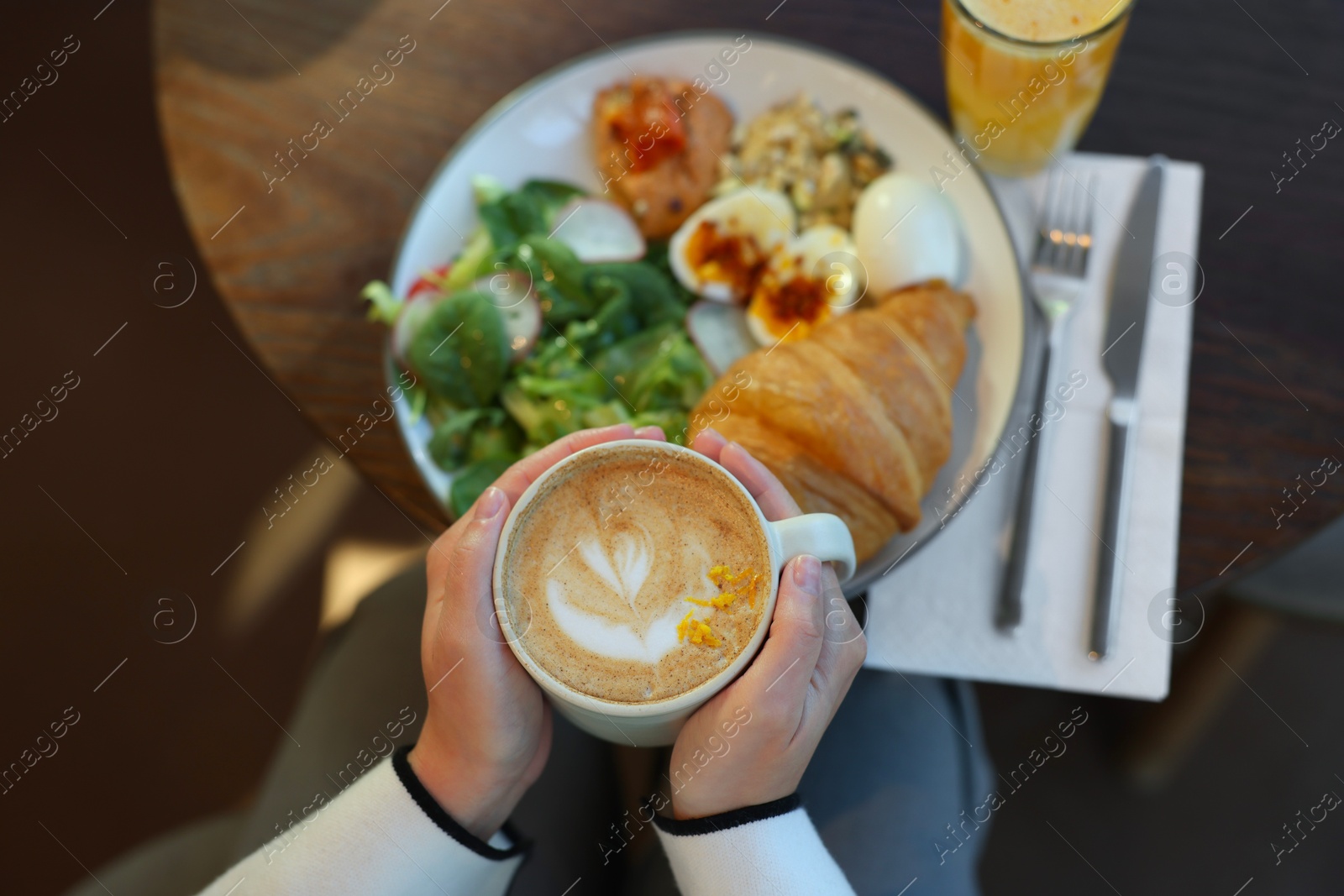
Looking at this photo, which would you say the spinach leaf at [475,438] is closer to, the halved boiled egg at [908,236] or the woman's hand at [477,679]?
the woman's hand at [477,679]

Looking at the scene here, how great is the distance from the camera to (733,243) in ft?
4.13

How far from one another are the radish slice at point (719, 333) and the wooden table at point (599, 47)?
0.44m

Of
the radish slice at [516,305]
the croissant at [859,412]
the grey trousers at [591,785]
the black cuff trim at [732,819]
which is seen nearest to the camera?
the black cuff trim at [732,819]

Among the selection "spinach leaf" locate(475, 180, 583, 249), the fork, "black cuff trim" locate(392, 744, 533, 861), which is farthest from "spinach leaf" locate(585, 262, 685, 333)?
"black cuff trim" locate(392, 744, 533, 861)

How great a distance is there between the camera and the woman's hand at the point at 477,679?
0.84m

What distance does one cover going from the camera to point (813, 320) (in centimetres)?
121

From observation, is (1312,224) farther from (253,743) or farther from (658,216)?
(253,743)

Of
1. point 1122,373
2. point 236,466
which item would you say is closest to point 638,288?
point 1122,373

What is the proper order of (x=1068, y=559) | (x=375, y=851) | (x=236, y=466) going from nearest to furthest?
(x=375, y=851) → (x=1068, y=559) → (x=236, y=466)

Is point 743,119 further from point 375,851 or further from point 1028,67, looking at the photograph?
point 375,851

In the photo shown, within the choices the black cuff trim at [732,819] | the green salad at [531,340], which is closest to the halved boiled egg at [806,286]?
the green salad at [531,340]

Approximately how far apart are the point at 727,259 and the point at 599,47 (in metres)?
0.40

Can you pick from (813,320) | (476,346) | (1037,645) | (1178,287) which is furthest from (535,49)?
(1037,645)

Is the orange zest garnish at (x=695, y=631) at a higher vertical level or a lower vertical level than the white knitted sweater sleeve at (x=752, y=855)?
higher
